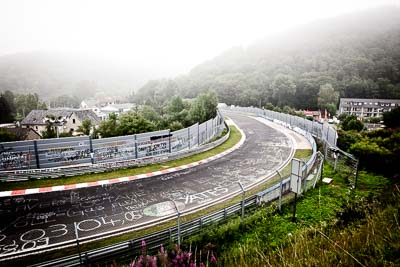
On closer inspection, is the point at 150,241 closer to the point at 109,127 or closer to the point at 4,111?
the point at 109,127

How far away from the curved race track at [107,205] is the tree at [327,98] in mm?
100252

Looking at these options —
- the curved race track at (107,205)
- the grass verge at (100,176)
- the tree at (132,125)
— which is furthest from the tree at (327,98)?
the curved race track at (107,205)

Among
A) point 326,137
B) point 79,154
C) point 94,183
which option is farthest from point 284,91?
point 94,183

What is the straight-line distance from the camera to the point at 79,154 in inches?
649

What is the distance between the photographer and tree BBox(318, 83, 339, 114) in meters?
104

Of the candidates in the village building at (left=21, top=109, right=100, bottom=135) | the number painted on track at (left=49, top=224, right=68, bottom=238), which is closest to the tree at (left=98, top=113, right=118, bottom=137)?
the number painted on track at (left=49, top=224, right=68, bottom=238)

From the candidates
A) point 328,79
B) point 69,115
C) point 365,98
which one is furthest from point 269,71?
point 69,115

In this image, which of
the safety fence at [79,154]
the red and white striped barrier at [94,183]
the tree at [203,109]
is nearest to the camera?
the red and white striped barrier at [94,183]

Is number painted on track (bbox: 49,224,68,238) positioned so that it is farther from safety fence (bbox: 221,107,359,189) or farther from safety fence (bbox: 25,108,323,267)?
safety fence (bbox: 221,107,359,189)

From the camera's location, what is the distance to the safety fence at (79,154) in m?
14.6

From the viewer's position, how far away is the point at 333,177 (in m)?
15.8

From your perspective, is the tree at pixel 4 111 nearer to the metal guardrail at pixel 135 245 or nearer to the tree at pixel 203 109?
the tree at pixel 203 109

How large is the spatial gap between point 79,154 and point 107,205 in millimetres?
6617

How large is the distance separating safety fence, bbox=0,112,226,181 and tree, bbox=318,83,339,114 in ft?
330
